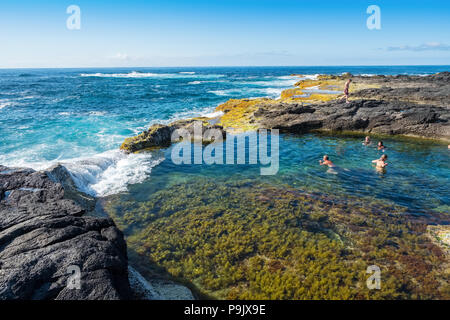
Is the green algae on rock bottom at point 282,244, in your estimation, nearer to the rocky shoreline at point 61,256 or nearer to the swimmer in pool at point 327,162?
the rocky shoreline at point 61,256

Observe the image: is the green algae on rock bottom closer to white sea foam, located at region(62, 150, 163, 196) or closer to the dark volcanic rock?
white sea foam, located at region(62, 150, 163, 196)

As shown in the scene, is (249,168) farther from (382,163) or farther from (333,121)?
(333,121)

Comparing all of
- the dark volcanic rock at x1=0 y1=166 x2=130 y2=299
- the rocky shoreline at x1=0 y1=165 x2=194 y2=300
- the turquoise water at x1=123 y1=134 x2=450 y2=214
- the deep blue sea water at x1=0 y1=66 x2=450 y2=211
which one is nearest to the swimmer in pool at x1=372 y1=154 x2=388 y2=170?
the turquoise water at x1=123 y1=134 x2=450 y2=214

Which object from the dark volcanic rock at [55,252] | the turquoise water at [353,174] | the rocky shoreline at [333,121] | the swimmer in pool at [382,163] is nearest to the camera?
the dark volcanic rock at [55,252]

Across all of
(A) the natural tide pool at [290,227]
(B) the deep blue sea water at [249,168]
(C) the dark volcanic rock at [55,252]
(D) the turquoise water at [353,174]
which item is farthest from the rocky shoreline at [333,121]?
(C) the dark volcanic rock at [55,252]

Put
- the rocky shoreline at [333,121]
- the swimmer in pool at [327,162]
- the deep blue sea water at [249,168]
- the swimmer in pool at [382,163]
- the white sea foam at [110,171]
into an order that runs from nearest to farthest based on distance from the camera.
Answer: the deep blue sea water at [249,168] < the white sea foam at [110,171] < the swimmer in pool at [382,163] < the swimmer in pool at [327,162] < the rocky shoreline at [333,121]

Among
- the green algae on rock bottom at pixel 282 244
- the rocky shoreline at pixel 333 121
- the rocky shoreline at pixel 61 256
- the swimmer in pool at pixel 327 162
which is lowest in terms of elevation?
the green algae on rock bottom at pixel 282 244

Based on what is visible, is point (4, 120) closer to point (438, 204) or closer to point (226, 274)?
point (226, 274)
